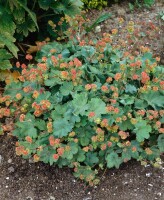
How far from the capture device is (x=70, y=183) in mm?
3264

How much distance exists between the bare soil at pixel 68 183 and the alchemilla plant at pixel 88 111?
3.8 inches

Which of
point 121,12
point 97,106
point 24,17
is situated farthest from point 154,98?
point 121,12

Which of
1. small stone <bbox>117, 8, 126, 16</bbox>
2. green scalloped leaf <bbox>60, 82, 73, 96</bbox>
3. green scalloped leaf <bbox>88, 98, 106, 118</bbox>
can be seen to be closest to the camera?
green scalloped leaf <bbox>88, 98, 106, 118</bbox>

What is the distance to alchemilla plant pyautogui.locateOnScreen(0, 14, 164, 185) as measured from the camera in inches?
118

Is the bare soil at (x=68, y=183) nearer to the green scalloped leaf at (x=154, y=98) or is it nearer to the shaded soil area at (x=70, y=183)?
the shaded soil area at (x=70, y=183)

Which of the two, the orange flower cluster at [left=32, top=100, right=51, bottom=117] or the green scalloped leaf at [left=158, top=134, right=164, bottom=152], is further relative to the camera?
the green scalloped leaf at [left=158, top=134, right=164, bottom=152]

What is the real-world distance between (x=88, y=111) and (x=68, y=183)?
620mm

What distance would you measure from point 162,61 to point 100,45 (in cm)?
101

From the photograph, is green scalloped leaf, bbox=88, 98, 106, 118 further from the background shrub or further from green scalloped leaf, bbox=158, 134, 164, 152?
the background shrub

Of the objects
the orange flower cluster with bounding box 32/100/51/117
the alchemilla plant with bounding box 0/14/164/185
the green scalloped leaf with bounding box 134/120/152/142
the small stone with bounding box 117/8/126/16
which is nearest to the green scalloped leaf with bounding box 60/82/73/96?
the alchemilla plant with bounding box 0/14/164/185

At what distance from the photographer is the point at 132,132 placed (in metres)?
3.21

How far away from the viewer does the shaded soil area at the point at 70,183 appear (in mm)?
3201

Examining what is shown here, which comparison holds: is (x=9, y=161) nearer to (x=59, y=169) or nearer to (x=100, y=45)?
(x=59, y=169)

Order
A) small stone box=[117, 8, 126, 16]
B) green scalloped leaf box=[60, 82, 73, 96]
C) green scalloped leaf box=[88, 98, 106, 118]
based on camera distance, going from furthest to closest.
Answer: small stone box=[117, 8, 126, 16] < green scalloped leaf box=[60, 82, 73, 96] < green scalloped leaf box=[88, 98, 106, 118]
